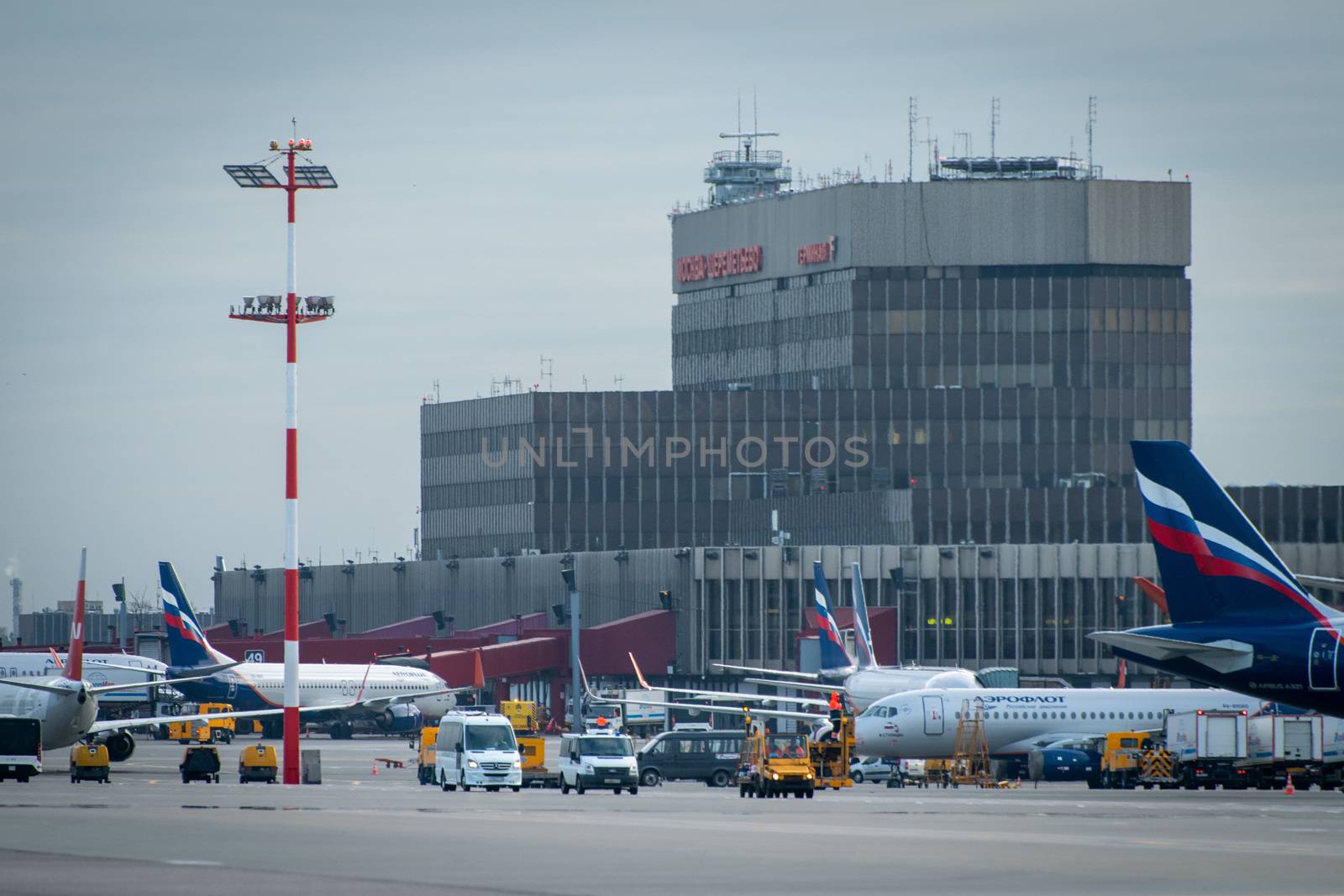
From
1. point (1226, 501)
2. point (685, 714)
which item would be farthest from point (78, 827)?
point (685, 714)

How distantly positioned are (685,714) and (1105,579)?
102 feet

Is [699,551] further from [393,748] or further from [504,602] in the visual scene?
[393,748]

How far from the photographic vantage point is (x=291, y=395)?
7981cm

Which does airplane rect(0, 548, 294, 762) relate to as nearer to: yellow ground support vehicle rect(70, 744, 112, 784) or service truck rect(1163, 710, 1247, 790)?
yellow ground support vehicle rect(70, 744, 112, 784)

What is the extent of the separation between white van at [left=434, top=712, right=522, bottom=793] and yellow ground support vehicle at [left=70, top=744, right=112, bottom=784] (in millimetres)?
13247

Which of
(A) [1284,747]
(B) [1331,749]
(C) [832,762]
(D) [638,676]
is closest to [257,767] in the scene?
(C) [832,762]

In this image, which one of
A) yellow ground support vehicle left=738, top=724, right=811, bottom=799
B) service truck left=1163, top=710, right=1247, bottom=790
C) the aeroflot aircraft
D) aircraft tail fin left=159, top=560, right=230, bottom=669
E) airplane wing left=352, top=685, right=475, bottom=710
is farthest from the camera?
airplane wing left=352, top=685, right=475, bottom=710

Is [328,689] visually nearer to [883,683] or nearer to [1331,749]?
[883,683]

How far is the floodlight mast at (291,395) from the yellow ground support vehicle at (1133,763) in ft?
97.6

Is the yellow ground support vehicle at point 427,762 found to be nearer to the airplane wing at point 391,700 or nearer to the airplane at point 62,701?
the airplane at point 62,701

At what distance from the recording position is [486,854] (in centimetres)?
4112

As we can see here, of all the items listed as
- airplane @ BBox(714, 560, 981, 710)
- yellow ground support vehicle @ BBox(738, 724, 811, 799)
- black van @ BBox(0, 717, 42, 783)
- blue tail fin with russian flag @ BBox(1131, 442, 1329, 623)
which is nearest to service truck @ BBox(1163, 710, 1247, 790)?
yellow ground support vehicle @ BBox(738, 724, 811, 799)

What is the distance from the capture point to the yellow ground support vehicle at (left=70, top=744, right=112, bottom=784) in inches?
3185

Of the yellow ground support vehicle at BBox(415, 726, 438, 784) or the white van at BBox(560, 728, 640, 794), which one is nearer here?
the white van at BBox(560, 728, 640, 794)
